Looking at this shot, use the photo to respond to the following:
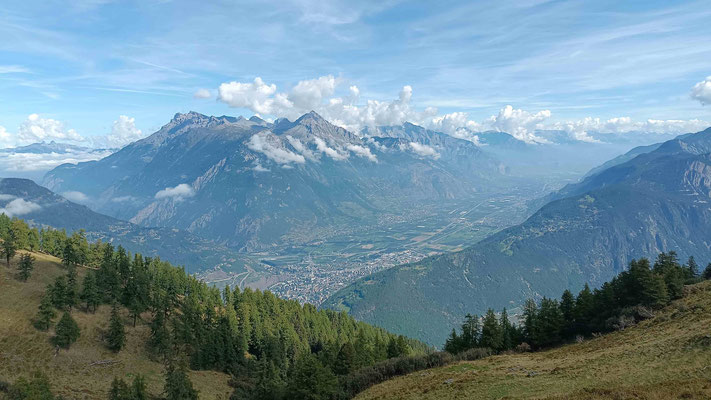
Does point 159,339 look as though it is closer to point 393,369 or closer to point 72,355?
point 72,355

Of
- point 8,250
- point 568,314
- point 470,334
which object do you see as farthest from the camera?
point 8,250

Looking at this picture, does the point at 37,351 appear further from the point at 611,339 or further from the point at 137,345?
the point at 611,339

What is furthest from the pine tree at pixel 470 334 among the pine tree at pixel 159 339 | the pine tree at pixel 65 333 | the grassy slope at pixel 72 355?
the pine tree at pixel 65 333

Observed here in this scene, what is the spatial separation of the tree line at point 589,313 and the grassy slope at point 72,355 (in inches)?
2507

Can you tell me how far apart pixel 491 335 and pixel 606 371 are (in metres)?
40.9

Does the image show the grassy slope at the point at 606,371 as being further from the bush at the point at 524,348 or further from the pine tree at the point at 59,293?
the pine tree at the point at 59,293

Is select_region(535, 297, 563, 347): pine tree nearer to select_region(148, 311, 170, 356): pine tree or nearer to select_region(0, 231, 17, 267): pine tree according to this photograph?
select_region(148, 311, 170, 356): pine tree

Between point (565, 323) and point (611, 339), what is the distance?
754 inches

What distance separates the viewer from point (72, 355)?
82.4 metres

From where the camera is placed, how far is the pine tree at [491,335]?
84750 mm

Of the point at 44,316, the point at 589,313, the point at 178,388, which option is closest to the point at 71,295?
the point at 44,316

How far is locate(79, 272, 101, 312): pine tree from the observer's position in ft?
322

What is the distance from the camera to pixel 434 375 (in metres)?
62.5

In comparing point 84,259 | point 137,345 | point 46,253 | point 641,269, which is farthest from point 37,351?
point 641,269
